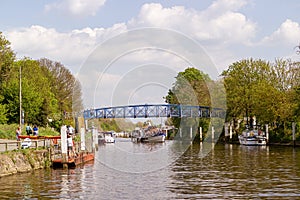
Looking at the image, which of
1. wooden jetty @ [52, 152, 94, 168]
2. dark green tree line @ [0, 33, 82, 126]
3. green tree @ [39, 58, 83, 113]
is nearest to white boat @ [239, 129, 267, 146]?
dark green tree line @ [0, 33, 82, 126]

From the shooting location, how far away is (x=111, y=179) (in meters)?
35.0

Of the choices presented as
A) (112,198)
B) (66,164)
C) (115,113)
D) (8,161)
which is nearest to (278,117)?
(66,164)

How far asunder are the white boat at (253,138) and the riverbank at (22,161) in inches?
1890

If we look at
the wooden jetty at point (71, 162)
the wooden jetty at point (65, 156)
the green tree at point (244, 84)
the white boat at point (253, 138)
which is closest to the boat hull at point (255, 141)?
the white boat at point (253, 138)

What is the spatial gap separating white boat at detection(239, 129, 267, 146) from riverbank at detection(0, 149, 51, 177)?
158 feet

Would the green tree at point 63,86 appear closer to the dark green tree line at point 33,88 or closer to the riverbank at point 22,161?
the dark green tree line at point 33,88

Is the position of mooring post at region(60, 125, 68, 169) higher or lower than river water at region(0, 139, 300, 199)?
higher

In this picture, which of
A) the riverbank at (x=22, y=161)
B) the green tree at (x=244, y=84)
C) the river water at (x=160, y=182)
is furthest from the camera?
the green tree at (x=244, y=84)

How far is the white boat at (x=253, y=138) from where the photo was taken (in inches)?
3319

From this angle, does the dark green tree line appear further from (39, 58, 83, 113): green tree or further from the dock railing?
the dock railing

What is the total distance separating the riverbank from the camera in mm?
36250

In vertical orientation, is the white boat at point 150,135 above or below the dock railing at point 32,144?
below

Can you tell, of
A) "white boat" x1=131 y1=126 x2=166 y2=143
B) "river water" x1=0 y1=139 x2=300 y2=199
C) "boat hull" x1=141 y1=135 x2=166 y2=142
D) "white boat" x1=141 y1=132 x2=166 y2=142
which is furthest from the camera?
"white boat" x1=131 y1=126 x2=166 y2=143

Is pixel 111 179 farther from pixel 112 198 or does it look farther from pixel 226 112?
pixel 226 112
